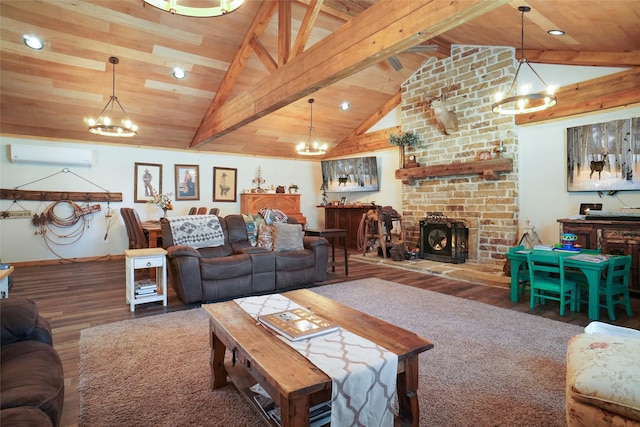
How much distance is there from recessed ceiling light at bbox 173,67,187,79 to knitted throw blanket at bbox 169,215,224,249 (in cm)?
279

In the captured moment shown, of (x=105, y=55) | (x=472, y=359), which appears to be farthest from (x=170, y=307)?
(x=105, y=55)

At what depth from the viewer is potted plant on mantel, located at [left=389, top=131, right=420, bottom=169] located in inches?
279

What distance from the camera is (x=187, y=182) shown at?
7.98 metres

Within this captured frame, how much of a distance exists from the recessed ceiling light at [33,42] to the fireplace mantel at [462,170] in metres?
6.34

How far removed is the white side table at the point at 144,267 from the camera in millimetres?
3682

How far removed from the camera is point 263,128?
7.98 m

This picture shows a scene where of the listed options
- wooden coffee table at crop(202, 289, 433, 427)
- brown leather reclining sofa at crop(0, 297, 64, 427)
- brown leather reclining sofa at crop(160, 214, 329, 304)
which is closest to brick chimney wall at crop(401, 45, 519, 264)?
brown leather reclining sofa at crop(160, 214, 329, 304)

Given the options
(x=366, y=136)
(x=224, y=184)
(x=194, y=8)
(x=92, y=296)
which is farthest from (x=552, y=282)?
(x=224, y=184)

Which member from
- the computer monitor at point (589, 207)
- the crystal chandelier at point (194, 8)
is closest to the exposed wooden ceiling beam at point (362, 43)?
the crystal chandelier at point (194, 8)

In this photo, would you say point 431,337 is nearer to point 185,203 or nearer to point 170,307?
point 170,307

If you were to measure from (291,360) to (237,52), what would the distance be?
5.57m

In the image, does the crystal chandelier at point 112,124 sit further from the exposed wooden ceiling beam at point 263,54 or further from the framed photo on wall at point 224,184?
the framed photo on wall at point 224,184

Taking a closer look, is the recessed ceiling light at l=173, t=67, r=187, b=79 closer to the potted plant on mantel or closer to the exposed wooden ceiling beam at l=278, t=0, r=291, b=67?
the exposed wooden ceiling beam at l=278, t=0, r=291, b=67

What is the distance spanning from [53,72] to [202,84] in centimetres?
221
